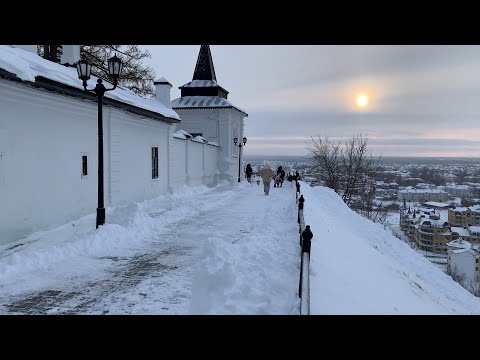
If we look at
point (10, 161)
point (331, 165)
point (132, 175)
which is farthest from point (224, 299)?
point (331, 165)

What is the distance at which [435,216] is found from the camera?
53.5 metres

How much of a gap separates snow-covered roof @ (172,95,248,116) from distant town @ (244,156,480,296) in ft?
22.1

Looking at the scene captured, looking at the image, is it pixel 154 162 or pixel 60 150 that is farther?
pixel 154 162

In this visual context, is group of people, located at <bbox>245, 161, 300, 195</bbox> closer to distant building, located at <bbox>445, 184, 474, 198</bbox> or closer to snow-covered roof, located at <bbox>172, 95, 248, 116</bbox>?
snow-covered roof, located at <bbox>172, 95, 248, 116</bbox>

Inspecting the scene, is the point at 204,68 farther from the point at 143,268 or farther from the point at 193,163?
the point at 143,268

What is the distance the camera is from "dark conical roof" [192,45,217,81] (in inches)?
1428

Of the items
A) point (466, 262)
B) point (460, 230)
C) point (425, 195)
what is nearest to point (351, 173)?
point (466, 262)

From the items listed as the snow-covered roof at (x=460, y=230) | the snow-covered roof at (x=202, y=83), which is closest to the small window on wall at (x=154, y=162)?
the snow-covered roof at (x=202, y=83)

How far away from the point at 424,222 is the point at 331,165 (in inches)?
867

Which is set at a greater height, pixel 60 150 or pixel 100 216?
pixel 60 150

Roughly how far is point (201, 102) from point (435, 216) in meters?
41.4
